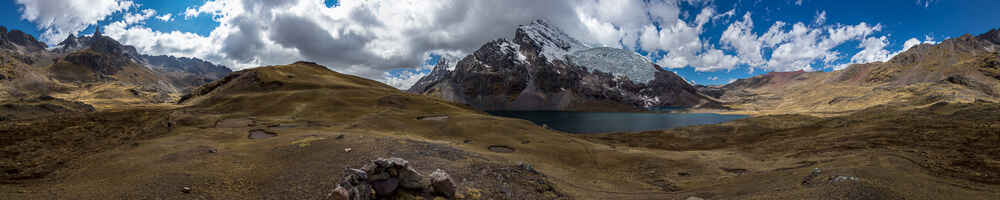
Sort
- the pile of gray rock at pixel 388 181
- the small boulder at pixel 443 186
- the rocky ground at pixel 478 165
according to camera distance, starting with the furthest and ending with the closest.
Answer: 1. the small boulder at pixel 443 186
2. the rocky ground at pixel 478 165
3. the pile of gray rock at pixel 388 181

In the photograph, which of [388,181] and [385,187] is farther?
[388,181]

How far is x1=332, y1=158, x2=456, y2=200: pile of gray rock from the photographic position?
13.9 meters

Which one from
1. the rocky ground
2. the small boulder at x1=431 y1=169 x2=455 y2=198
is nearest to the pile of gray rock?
the small boulder at x1=431 y1=169 x2=455 y2=198

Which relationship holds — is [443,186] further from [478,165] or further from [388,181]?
[478,165]

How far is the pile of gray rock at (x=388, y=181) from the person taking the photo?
13.9 meters

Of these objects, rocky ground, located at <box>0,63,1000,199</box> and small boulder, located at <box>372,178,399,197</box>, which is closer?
rocky ground, located at <box>0,63,1000,199</box>

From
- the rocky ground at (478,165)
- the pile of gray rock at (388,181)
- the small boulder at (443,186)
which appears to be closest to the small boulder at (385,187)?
the pile of gray rock at (388,181)

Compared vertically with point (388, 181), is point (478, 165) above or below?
below

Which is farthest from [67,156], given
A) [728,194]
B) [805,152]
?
[805,152]

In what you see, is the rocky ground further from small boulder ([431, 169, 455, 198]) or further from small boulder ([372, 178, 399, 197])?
small boulder ([431, 169, 455, 198])

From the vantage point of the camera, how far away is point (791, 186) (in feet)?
55.8

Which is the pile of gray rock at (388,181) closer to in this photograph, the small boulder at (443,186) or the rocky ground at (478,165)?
the small boulder at (443,186)

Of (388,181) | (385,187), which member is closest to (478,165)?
(388,181)

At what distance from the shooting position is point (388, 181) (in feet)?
48.0
